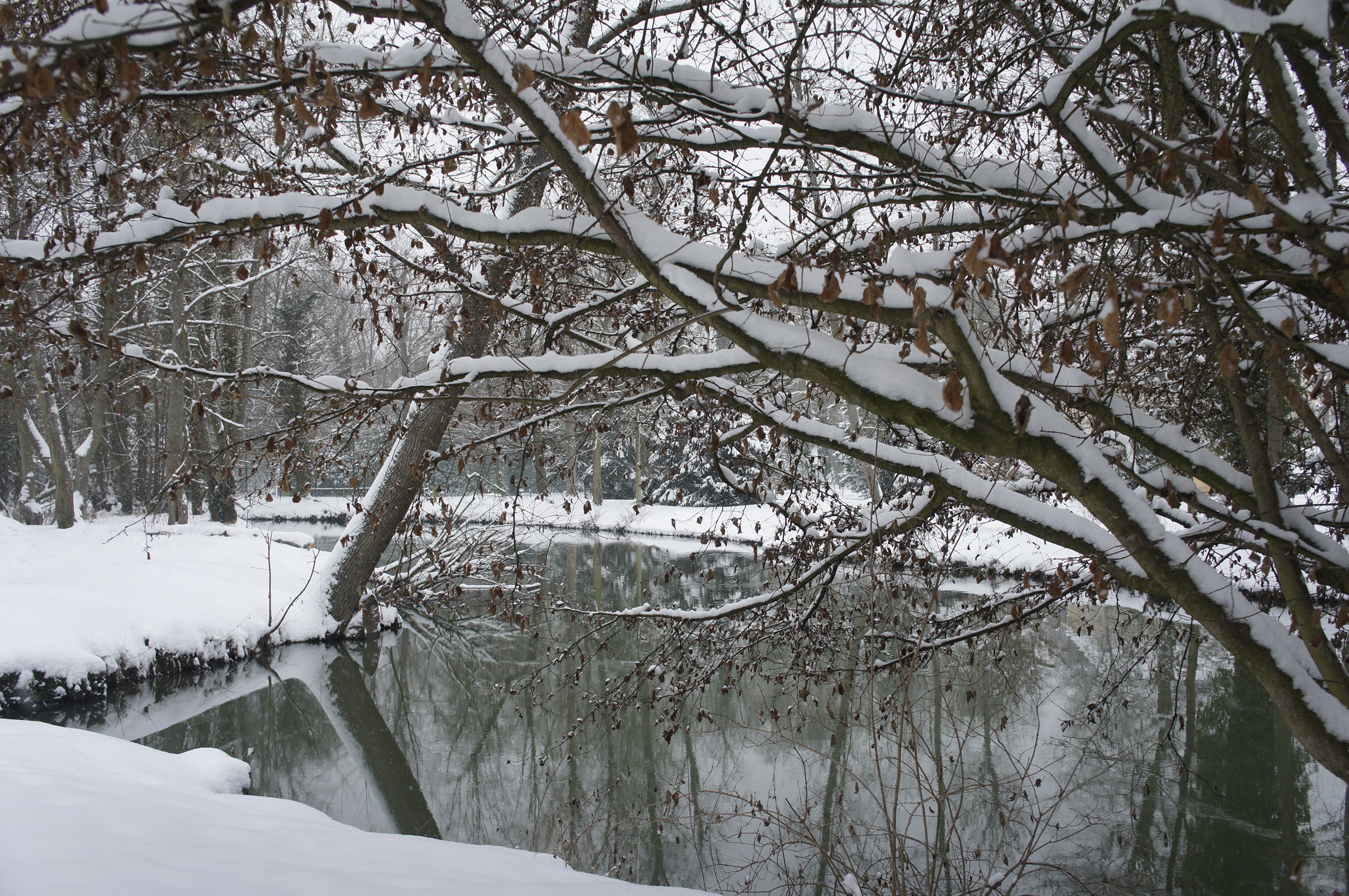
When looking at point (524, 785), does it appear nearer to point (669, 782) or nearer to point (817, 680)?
point (669, 782)

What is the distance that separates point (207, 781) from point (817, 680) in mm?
3535

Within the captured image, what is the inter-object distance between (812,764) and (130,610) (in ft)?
24.0

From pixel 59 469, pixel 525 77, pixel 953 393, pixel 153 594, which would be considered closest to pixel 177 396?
pixel 59 469

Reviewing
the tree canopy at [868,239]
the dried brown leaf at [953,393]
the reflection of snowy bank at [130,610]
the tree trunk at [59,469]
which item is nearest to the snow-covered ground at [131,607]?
the reflection of snowy bank at [130,610]

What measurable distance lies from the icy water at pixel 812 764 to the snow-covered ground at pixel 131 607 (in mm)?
344

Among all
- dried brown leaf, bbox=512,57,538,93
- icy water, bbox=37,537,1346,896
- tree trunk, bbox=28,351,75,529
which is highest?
tree trunk, bbox=28,351,75,529

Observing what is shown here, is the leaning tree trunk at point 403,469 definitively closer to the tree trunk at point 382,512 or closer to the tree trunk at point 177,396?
the tree trunk at point 382,512

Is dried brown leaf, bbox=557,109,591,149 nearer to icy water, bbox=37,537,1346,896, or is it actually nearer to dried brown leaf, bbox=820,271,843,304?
dried brown leaf, bbox=820,271,843,304

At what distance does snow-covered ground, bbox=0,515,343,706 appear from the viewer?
7.34m

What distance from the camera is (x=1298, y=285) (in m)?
2.72

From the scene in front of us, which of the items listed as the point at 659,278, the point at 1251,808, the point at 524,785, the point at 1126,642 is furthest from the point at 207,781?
the point at 1126,642

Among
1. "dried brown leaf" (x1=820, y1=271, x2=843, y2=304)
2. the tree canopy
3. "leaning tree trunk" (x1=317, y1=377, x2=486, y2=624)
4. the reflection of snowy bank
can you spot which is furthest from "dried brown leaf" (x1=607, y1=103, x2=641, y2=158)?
"leaning tree trunk" (x1=317, y1=377, x2=486, y2=624)

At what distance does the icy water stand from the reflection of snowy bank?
310 mm

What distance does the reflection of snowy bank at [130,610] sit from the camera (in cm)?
731
